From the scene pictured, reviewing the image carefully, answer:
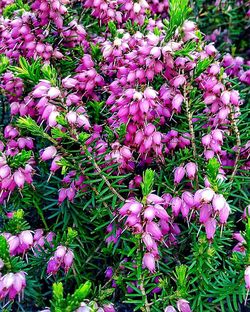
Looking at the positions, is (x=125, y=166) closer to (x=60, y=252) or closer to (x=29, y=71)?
(x=60, y=252)

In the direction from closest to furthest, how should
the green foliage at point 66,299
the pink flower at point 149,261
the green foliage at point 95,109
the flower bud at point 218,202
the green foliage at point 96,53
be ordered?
the green foliage at point 66,299 → the flower bud at point 218,202 → the pink flower at point 149,261 → the green foliage at point 95,109 → the green foliage at point 96,53

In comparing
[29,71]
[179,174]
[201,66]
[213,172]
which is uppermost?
[201,66]

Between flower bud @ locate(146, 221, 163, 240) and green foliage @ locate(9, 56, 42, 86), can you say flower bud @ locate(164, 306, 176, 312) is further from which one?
green foliage @ locate(9, 56, 42, 86)

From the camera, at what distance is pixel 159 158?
9.34ft

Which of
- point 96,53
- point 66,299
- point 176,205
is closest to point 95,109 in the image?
point 96,53

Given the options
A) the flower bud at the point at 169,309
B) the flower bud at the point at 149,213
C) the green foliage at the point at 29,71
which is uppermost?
the green foliage at the point at 29,71

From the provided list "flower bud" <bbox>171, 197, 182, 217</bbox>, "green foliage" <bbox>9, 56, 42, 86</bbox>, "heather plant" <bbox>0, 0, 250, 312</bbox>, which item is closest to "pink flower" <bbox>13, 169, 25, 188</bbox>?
"heather plant" <bbox>0, 0, 250, 312</bbox>

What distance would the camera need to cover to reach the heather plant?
2475 millimetres

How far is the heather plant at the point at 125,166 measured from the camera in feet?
8.12

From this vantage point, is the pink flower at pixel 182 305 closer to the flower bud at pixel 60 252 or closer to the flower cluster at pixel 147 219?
the flower cluster at pixel 147 219

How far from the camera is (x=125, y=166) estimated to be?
2742 mm

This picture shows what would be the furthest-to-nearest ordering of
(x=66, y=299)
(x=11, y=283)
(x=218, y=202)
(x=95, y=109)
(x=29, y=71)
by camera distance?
(x=95, y=109)
(x=29, y=71)
(x=11, y=283)
(x=218, y=202)
(x=66, y=299)

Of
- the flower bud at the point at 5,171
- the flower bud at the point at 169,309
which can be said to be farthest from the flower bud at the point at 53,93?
the flower bud at the point at 169,309

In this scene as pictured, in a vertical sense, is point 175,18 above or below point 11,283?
above
